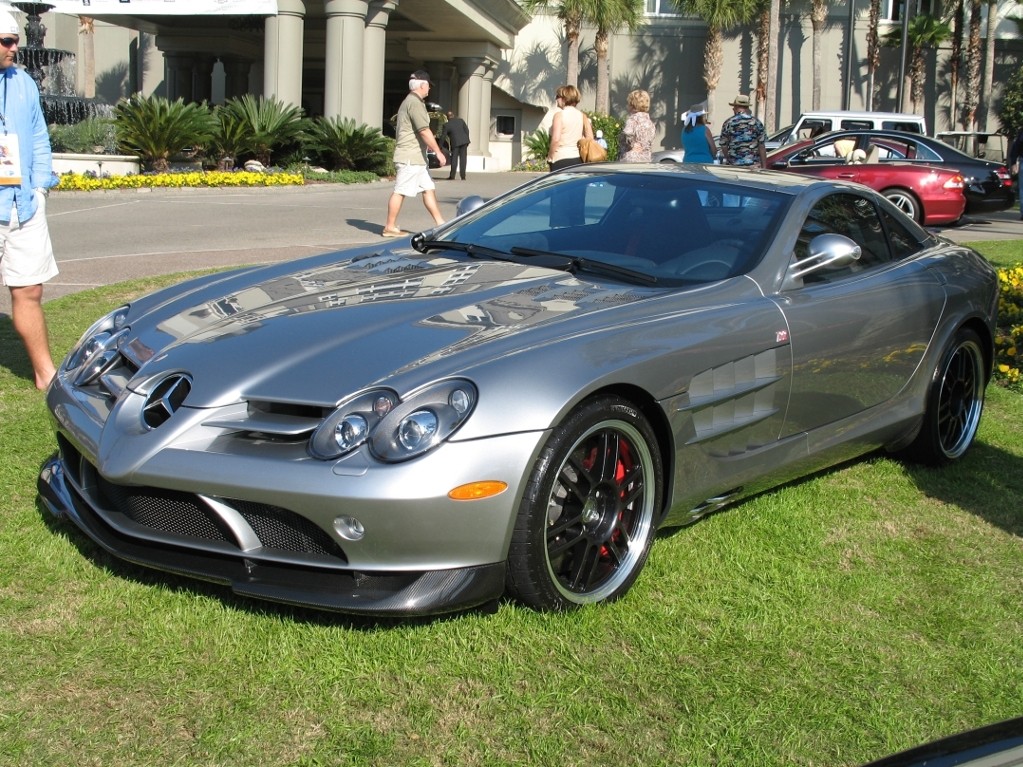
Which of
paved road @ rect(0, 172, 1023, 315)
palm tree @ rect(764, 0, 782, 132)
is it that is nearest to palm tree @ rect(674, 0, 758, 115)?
palm tree @ rect(764, 0, 782, 132)

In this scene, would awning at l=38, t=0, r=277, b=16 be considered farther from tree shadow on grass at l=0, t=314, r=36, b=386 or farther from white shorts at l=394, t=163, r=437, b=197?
tree shadow on grass at l=0, t=314, r=36, b=386

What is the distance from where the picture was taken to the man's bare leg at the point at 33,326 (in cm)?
602

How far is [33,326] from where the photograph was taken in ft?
20.0

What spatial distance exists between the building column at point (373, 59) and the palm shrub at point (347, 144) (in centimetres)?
210

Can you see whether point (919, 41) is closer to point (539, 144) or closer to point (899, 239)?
point (539, 144)

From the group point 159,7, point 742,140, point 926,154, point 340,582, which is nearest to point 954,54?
point 926,154

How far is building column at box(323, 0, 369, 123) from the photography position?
2539 centimetres

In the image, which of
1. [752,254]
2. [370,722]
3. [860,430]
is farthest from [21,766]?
[860,430]

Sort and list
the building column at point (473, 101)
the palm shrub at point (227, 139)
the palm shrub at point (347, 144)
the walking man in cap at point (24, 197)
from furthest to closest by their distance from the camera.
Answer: the building column at point (473, 101)
the palm shrub at point (347, 144)
the palm shrub at point (227, 139)
the walking man in cap at point (24, 197)

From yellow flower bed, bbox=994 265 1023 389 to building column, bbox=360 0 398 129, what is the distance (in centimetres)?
1985

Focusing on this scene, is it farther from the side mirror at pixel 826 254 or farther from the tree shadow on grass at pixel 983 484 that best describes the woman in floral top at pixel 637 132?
the side mirror at pixel 826 254

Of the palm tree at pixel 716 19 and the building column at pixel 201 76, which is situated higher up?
the palm tree at pixel 716 19

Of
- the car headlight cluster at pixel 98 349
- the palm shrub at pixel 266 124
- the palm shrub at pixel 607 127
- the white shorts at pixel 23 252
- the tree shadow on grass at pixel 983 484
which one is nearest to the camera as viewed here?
the car headlight cluster at pixel 98 349

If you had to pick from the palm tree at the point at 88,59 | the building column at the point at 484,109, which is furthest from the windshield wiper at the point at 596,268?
the palm tree at the point at 88,59
